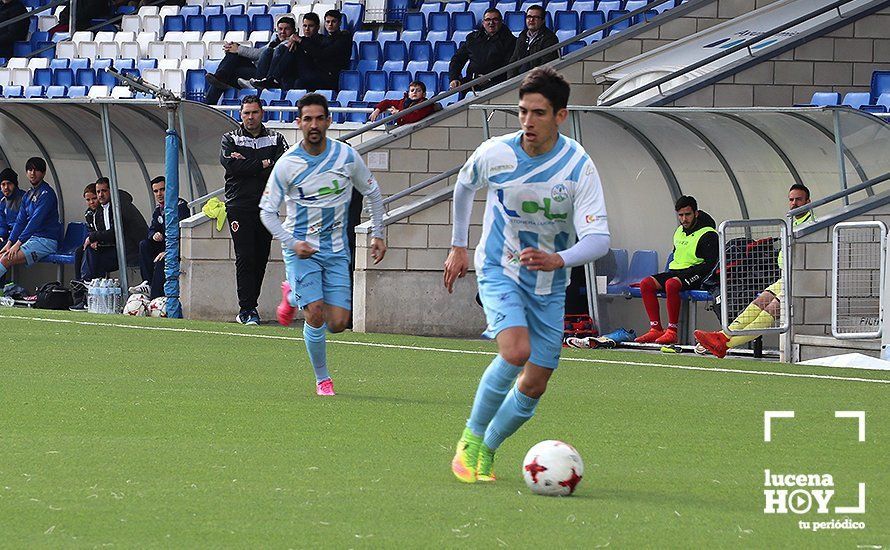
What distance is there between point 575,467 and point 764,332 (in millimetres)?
8882

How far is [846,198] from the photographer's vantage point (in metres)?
15.5

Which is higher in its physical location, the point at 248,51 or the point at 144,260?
the point at 248,51

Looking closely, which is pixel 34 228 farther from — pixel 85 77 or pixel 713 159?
pixel 713 159

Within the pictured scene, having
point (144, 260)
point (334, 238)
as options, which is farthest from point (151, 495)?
point (144, 260)

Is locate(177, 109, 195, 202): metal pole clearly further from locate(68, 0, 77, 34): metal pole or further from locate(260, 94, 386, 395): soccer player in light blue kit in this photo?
locate(68, 0, 77, 34): metal pole

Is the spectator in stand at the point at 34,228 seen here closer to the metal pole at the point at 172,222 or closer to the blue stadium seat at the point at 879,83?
the metal pole at the point at 172,222

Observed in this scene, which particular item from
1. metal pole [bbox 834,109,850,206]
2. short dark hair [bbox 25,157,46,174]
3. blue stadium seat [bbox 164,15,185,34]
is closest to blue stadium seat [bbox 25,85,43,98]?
blue stadium seat [bbox 164,15,185,34]

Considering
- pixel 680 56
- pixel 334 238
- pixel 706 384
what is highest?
pixel 680 56

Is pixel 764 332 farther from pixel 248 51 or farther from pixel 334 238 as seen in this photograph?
pixel 248 51

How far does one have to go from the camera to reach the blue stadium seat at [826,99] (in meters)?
18.6

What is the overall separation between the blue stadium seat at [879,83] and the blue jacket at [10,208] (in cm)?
1187

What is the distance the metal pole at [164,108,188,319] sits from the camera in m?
19.5

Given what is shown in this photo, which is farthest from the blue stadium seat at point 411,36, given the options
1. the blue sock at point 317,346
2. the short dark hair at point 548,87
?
the short dark hair at point 548,87

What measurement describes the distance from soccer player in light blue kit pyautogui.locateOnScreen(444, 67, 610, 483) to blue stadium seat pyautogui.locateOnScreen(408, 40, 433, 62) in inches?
678
